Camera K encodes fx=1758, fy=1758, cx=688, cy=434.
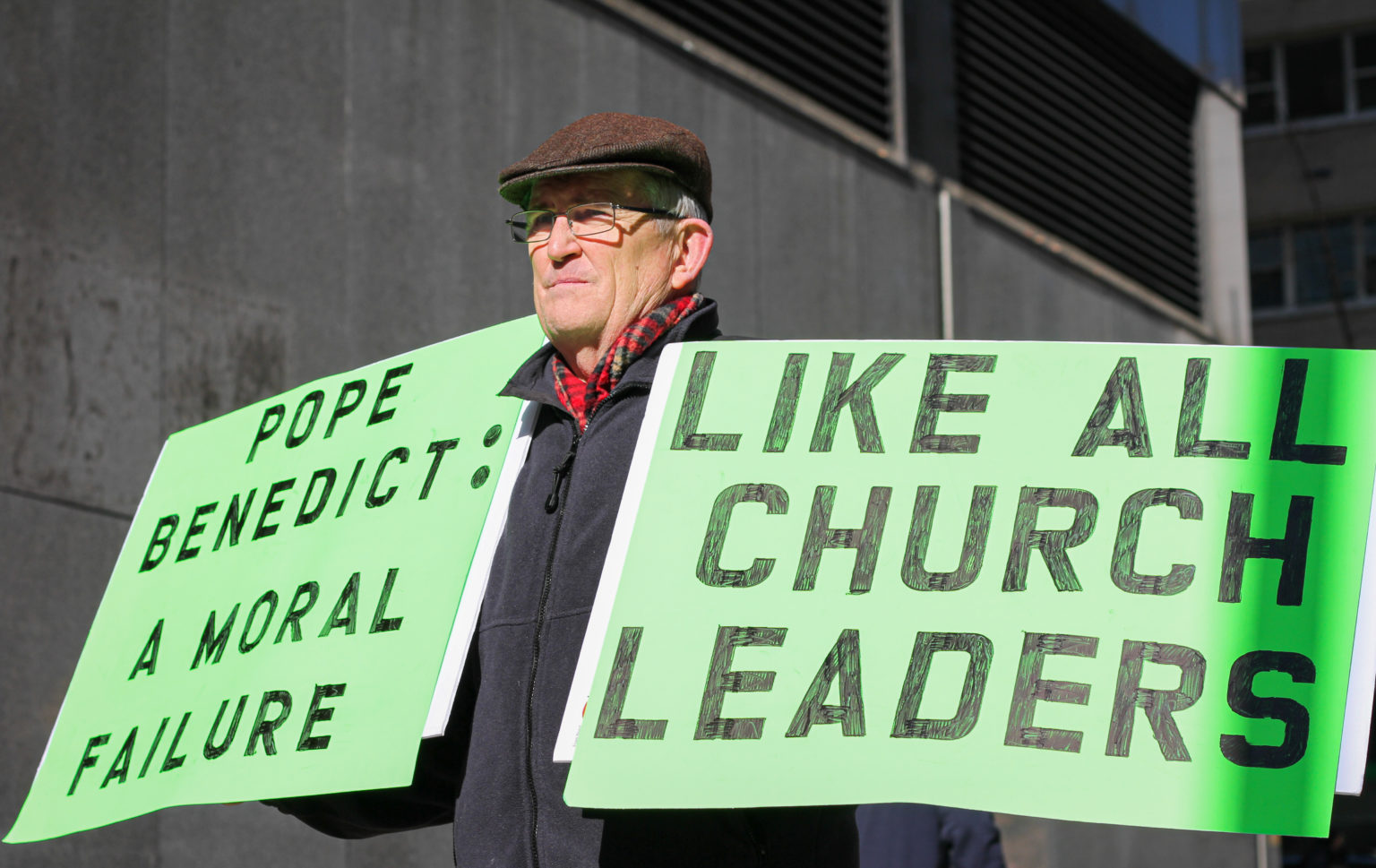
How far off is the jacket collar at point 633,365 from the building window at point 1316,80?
27.1 metres

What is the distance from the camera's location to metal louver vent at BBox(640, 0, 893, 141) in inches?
346

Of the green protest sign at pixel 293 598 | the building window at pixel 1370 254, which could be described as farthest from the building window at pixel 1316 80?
the green protest sign at pixel 293 598

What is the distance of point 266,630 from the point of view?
2.65 meters

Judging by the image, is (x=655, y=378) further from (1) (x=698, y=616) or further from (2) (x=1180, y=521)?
(2) (x=1180, y=521)

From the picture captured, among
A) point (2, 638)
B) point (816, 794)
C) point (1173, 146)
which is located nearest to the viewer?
point (816, 794)

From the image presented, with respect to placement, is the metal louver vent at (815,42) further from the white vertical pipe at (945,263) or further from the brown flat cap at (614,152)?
the brown flat cap at (614,152)

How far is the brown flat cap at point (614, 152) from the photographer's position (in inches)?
94.8

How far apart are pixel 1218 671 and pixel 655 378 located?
809 millimetres

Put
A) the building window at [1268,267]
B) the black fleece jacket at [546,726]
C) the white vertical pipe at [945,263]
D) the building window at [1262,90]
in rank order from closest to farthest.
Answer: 1. the black fleece jacket at [546,726]
2. the white vertical pipe at [945,263]
3. the building window at [1268,267]
4. the building window at [1262,90]

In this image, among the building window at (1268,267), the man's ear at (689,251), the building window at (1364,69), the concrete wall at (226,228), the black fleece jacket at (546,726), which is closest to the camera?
the black fleece jacket at (546,726)

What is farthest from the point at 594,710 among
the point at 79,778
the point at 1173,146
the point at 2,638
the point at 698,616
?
the point at 1173,146

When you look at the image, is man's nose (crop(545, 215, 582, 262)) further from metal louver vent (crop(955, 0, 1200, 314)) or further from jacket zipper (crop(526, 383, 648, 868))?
metal louver vent (crop(955, 0, 1200, 314))

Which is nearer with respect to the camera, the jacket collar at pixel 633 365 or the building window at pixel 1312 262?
the jacket collar at pixel 633 365

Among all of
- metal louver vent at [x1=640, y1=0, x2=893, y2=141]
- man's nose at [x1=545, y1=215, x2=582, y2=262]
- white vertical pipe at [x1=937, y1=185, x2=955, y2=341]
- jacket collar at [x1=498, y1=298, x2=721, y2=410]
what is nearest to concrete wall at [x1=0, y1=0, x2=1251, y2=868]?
metal louver vent at [x1=640, y1=0, x2=893, y2=141]
